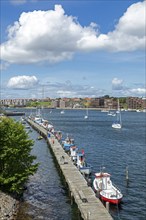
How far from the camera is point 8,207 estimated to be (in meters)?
35.5

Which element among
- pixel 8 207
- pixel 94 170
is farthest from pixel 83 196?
pixel 94 170

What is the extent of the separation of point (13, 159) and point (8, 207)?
17.3 feet

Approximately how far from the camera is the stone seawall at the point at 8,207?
33.5m

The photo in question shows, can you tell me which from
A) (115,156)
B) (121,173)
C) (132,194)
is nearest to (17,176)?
(132,194)

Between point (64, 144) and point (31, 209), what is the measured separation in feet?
A: 140

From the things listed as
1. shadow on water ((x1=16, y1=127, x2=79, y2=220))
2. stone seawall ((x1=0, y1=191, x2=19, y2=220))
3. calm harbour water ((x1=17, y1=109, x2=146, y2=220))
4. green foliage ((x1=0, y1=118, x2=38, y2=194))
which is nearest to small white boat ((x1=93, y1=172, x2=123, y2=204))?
calm harbour water ((x1=17, y1=109, x2=146, y2=220))

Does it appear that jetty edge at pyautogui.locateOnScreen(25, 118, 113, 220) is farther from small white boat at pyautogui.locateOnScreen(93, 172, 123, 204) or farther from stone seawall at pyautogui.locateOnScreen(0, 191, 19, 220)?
stone seawall at pyautogui.locateOnScreen(0, 191, 19, 220)

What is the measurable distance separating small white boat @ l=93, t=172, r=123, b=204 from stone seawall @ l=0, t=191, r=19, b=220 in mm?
9953

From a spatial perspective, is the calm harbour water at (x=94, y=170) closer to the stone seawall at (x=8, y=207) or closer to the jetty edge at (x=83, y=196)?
the stone seawall at (x=8, y=207)

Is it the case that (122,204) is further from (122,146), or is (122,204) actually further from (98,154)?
(122,146)

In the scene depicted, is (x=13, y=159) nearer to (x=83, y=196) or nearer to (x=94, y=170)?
(x=83, y=196)

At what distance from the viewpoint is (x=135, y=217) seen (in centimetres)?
3900

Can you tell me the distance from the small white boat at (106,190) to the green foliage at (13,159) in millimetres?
8748

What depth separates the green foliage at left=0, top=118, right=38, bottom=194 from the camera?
38000mm
